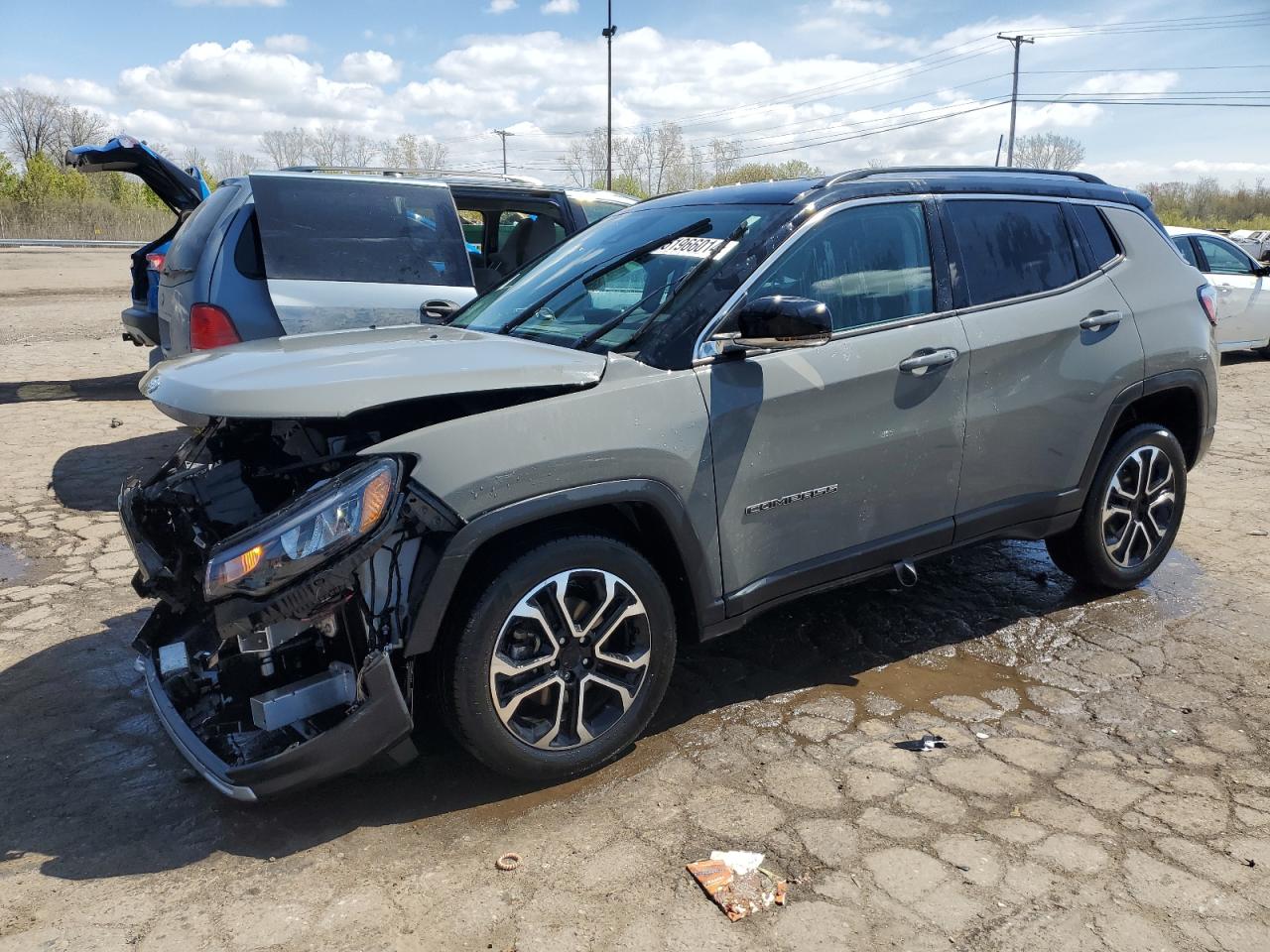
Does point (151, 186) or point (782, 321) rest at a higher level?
point (151, 186)

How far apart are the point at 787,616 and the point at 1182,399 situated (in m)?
2.18

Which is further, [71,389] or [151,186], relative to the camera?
[71,389]

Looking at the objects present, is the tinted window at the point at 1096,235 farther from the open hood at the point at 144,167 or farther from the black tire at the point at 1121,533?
the open hood at the point at 144,167

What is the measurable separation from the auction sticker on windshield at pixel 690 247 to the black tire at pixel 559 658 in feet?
3.65

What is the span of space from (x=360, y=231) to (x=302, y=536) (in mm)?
4005

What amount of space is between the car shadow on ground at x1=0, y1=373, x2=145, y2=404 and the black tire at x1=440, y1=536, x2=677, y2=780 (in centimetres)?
782

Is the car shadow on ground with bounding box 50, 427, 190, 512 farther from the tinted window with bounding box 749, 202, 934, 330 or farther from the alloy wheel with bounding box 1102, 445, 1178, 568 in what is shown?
the alloy wheel with bounding box 1102, 445, 1178, 568

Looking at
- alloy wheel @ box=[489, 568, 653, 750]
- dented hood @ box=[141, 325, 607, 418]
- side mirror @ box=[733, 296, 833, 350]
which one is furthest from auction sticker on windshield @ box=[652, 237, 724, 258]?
alloy wheel @ box=[489, 568, 653, 750]

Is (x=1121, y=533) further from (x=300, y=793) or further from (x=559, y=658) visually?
(x=300, y=793)

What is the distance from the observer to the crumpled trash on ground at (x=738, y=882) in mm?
2574

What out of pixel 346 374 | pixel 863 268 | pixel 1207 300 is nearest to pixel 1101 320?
pixel 1207 300

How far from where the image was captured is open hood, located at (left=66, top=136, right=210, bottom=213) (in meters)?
8.67

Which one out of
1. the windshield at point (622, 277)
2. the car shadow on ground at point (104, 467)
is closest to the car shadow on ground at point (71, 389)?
the car shadow on ground at point (104, 467)

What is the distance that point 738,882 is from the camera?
267 centimetres
